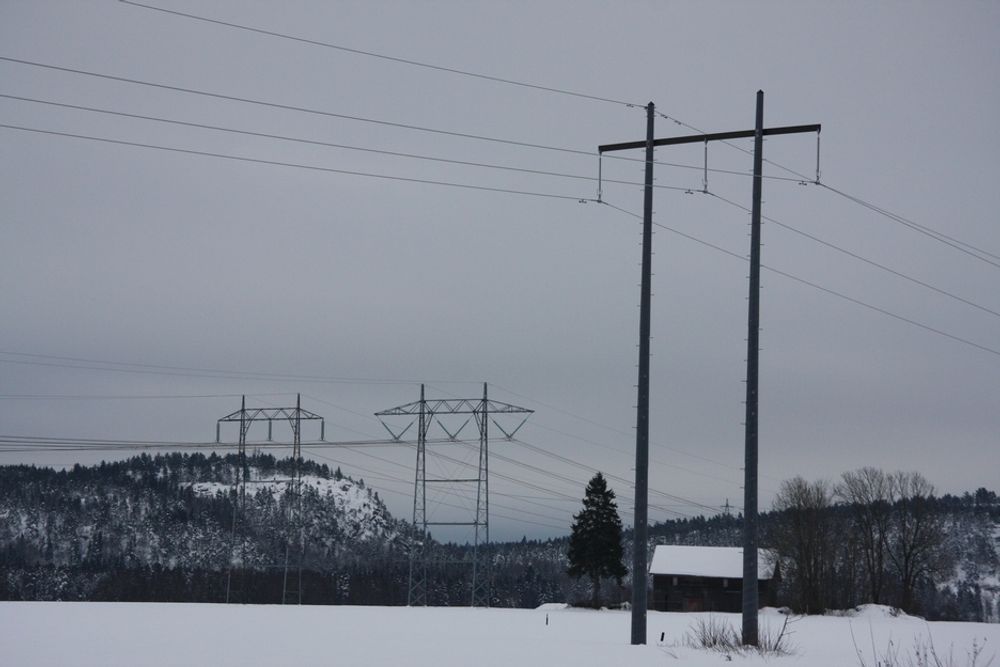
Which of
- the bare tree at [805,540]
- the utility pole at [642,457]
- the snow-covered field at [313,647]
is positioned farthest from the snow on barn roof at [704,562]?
the utility pole at [642,457]

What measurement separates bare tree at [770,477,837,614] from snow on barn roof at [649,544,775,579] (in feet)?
5.19

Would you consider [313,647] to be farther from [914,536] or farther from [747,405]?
[914,536]

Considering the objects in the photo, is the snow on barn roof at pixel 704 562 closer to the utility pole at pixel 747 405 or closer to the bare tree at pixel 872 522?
the bare tree at pixel 872 522

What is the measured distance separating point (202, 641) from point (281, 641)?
180cm

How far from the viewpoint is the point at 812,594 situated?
8200cm

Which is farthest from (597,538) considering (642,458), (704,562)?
(642,458)

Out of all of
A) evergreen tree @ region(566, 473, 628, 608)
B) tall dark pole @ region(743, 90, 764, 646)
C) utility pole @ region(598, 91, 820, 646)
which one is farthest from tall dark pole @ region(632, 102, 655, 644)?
evergreen tree @ region(566, 473, 628, 608)

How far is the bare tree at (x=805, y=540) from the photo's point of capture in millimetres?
86438

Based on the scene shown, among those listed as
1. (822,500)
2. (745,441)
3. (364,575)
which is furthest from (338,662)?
(364,575)

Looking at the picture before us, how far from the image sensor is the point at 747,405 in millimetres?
22547

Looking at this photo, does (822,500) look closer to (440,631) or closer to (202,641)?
(440,631)

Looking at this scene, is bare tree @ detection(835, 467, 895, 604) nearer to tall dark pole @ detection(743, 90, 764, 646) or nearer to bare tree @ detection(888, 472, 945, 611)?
bare tree @ detection(888, 472, 945, 611)

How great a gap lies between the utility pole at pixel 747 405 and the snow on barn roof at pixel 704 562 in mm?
66624

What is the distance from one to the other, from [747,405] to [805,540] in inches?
2788
